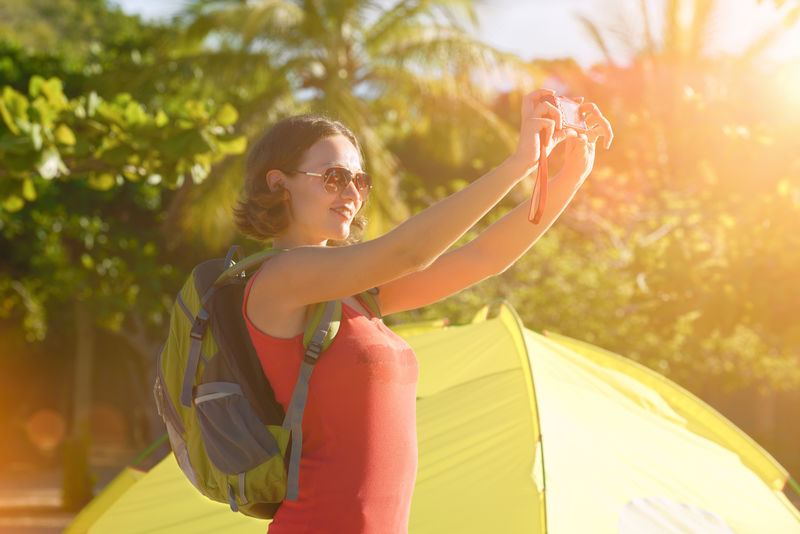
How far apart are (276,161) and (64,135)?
2828mm

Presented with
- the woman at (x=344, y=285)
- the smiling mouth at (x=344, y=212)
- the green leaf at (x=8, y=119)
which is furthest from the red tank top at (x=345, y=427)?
the green leaf at (x=8, y=119)

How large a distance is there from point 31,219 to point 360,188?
41.0ft

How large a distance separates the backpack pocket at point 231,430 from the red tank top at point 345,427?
66 mm

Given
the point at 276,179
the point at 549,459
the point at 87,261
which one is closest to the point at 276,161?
the point at 276,179

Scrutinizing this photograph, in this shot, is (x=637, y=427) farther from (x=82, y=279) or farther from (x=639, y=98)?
(x=82, y=279)

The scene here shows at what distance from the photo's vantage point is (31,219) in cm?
1312


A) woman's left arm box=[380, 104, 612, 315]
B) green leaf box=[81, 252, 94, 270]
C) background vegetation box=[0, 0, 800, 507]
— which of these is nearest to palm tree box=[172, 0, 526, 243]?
background vegetation box=[0, 0, 800, 507]

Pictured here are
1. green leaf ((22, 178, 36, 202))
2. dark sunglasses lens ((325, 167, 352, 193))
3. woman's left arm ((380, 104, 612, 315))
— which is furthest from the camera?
green leaf ((22, 178, 36, 202))

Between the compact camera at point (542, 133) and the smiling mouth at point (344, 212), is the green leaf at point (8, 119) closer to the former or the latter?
the smiling mouth at point (344, 212)

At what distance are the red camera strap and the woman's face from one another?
333 millimetres

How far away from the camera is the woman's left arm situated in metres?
1.83

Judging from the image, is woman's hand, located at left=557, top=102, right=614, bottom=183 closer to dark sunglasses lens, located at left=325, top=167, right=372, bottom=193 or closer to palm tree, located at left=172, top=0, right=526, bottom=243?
dark sunglasses lens, located at left=325, top=167, right=372, bottom=193

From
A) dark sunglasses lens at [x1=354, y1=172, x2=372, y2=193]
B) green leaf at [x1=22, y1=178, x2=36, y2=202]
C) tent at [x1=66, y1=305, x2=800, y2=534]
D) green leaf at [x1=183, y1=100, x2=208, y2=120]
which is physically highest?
green leaf at [x1=183, y1=100, x2=208, y2=120]

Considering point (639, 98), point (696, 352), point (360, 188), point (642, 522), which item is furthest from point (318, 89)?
point (360, 188)
